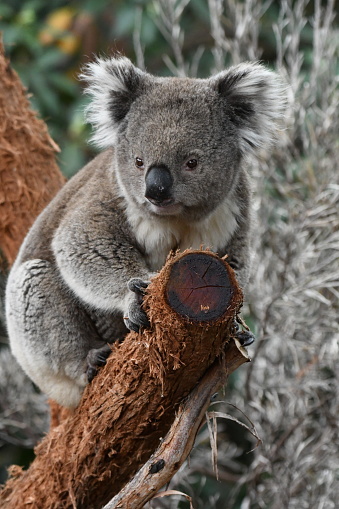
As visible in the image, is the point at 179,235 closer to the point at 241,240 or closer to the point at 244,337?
the point at 241,240

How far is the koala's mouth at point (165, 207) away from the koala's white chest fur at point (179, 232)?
0.41 ft

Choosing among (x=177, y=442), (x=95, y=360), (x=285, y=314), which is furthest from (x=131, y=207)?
(x=285, y=314)

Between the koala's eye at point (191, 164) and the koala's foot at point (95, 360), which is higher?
the koala's eye at point (191, 164)

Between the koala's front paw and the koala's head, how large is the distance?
402 mm

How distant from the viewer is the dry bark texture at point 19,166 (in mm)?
4602

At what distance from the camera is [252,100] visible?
3.54 meters

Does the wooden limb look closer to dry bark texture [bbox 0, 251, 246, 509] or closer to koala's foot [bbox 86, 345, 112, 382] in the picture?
dry bark texture [bbox 0, 251, 246, 509]

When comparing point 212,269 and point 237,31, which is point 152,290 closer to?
point 212,269

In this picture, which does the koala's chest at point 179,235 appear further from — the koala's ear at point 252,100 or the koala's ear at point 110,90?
the koala's ear at point 110,90

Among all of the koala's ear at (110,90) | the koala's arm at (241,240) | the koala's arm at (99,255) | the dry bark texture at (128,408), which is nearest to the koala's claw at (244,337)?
the dry bark texture at (128,408)

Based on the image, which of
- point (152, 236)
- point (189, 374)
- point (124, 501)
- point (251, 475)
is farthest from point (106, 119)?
point (251, 475)

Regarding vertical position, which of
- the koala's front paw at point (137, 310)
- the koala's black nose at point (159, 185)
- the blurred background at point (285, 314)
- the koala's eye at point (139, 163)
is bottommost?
the blurred background at point (285, 314)

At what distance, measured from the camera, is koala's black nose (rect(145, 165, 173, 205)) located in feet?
10.3

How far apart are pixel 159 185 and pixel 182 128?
312 millimetres
